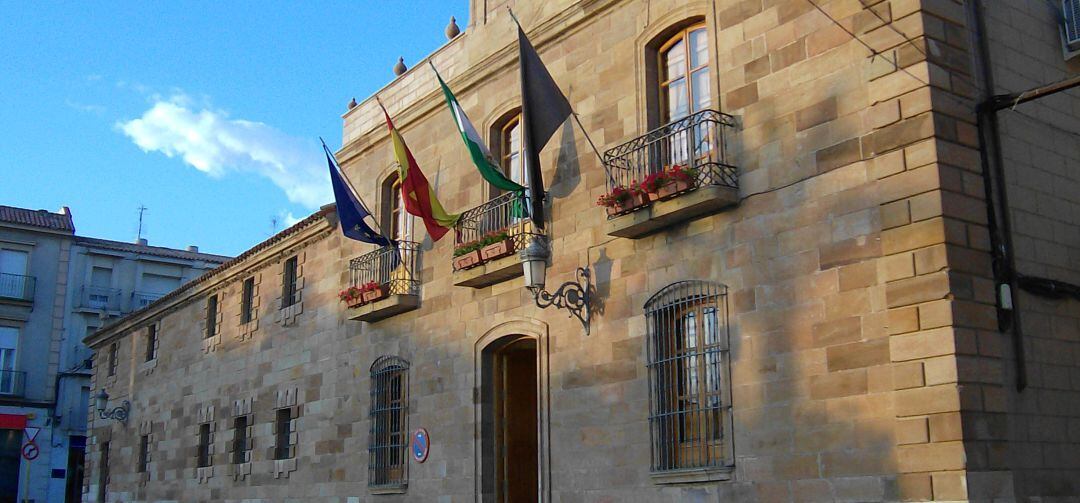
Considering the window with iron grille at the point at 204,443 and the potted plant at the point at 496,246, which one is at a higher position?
the potted plant at the point at 496,246

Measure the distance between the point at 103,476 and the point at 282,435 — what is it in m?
13.2

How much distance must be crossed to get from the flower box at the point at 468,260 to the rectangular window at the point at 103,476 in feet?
66.2

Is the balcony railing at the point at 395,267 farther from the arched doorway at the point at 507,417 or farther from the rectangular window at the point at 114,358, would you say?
the rectangular window at the point at 114,358

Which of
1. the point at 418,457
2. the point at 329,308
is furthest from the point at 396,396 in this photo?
the point at 329,308

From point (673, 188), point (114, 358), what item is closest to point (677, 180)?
point (673, 188)

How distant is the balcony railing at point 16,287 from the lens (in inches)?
1558

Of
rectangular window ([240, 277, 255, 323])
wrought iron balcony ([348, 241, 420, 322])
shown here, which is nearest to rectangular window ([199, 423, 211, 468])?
rectangular window ([240, 277, 255, 323])

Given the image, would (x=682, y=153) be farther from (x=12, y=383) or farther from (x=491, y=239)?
(x=12, y=383)

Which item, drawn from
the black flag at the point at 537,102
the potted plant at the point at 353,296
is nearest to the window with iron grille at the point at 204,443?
the potted plant at the point at 353,296

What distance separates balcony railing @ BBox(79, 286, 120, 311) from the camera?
41688mm

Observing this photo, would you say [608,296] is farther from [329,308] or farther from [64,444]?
[64,444]

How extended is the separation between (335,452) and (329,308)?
8.83 ft

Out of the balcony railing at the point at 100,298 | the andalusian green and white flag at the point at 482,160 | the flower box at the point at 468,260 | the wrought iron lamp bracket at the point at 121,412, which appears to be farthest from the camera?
the balcony railing at the point at 100,298

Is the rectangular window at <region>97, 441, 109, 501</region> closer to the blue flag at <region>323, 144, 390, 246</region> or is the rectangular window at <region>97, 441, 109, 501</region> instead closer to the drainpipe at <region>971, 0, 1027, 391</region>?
the blue flag at <region>323, 144, 390, 246</region>
